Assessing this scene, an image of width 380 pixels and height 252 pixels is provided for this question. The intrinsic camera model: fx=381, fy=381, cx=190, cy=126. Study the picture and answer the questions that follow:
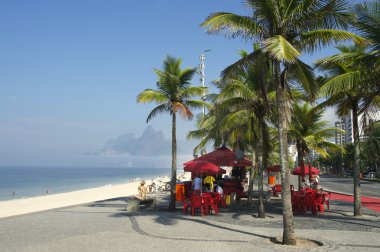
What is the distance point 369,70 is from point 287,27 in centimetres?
338

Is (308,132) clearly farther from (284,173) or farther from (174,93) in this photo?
(284,173)

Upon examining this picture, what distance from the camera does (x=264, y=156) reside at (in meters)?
15.6

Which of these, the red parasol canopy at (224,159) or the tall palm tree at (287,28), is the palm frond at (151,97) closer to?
the red parasol canopy at (224,159)

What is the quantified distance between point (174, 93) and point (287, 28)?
7.53 meters

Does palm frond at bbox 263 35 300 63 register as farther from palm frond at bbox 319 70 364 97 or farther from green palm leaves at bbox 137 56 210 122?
green palm leaves at bbox 137 56 210 122

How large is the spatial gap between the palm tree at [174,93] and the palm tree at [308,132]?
17.5 ft

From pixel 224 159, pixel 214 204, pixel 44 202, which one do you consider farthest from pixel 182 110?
pixel 44 202

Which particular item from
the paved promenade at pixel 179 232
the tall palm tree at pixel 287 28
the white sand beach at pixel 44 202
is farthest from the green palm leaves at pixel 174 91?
the white sand beach at pixel 44 202

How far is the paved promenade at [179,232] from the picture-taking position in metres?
9.53

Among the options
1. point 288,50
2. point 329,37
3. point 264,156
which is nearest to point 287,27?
point 329,37

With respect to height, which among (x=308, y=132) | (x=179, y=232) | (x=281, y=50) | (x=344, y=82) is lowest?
(x=179, y=232)

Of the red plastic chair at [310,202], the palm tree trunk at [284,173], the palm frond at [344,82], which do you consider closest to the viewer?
the palm tree trunk at [284,173]

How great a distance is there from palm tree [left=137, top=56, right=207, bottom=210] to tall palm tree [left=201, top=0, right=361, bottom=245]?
6.14 m

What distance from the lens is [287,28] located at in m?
10.3
